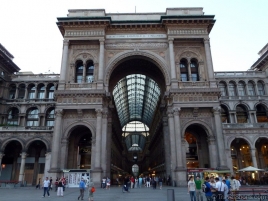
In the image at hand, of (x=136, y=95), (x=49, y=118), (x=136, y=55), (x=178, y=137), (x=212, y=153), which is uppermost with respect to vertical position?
(x=136, y=95)

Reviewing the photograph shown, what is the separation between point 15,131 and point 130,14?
27251 millimetres

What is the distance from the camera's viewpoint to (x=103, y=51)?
122ft

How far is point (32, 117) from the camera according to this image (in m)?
46.2

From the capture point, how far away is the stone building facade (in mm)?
33469

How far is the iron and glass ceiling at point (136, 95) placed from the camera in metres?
60.5

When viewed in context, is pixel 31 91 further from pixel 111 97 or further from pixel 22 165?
pixel 111 97

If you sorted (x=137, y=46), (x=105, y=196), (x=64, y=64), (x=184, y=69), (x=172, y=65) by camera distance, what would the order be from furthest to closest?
(x=184, y=69), (x=137, y=46), (x=64, y=64), (x=172, y=65), (x=105, y=196)

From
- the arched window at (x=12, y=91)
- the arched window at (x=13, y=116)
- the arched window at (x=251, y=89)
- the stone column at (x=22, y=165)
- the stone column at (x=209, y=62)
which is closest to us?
the stone column at (x=209, y=62)

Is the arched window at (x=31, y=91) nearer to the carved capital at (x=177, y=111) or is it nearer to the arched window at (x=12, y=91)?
the arched window at (x=12, y=91)

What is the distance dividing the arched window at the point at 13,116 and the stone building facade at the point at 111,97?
177 mm

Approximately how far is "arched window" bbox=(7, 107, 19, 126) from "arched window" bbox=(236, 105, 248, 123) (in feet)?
139

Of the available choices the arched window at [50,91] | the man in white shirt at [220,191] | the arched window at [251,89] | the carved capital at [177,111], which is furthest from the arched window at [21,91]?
the arched window at [251,89]

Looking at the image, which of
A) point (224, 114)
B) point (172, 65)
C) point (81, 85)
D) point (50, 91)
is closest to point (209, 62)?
point (172, 65)

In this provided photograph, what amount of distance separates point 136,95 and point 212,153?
42953 mm
